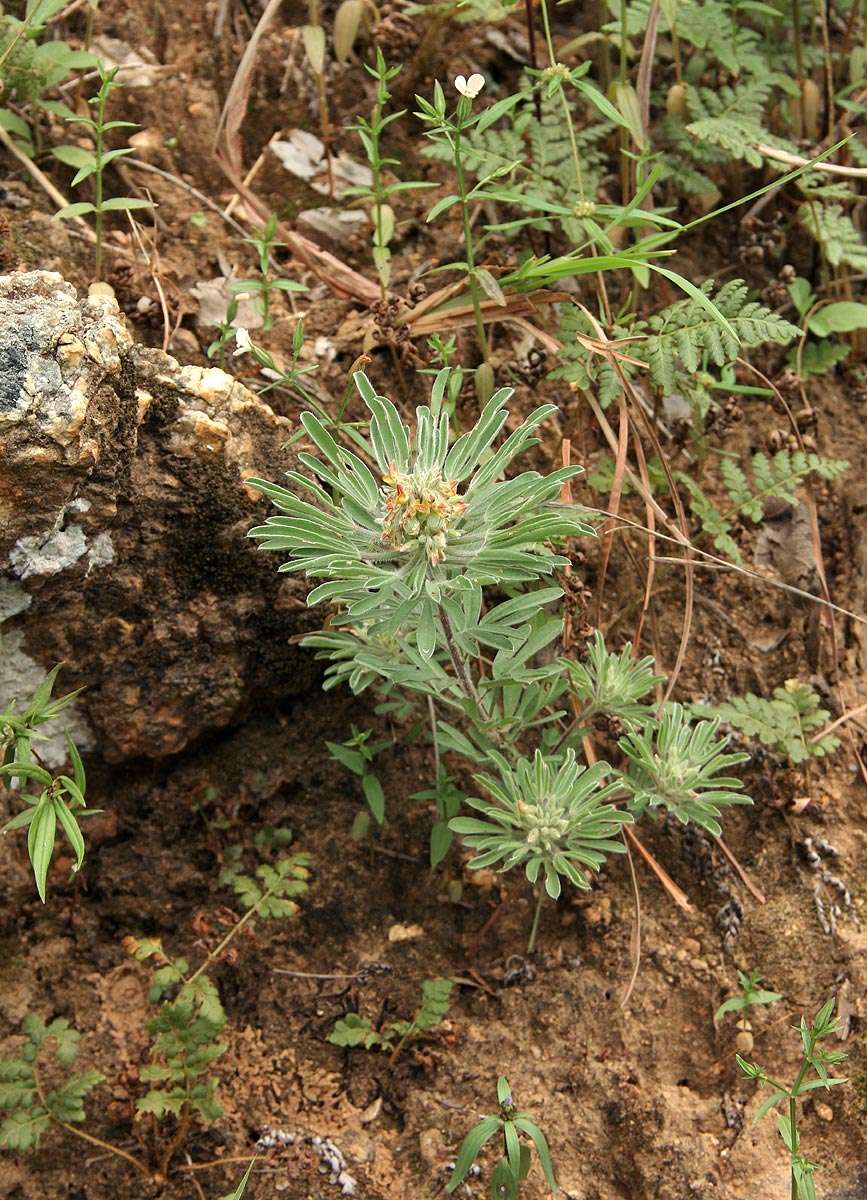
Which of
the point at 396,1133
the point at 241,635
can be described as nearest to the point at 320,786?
the point at 241,635

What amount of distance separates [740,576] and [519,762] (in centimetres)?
119

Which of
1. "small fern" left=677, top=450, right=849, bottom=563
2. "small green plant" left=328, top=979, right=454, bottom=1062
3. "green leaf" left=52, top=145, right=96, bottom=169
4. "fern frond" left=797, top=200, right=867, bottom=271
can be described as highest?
"green leaf" left=52, top=145, right=96, bottom=169

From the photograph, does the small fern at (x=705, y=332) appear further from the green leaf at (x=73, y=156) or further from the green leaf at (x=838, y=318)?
the green leaf at (x=73, y=156)

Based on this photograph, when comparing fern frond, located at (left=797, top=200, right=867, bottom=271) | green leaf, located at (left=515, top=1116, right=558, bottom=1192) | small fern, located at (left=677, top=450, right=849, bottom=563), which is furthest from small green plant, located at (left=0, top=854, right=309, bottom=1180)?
fern frond, located at (left=797, top=200, right=867, bottom=271)

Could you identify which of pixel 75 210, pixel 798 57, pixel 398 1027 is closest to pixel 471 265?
pixel 75 210

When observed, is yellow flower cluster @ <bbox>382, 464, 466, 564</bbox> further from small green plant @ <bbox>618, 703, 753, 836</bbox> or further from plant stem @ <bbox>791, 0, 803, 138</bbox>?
plant stem @ <bbox>791, 0, 803, 138</bbox>

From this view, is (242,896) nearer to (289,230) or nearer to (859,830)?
(859,830)

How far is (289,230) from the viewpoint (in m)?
3.54

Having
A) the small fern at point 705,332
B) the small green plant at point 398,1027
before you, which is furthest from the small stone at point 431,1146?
the small fern at point 705,332

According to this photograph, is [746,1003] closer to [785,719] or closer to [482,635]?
[785,719]

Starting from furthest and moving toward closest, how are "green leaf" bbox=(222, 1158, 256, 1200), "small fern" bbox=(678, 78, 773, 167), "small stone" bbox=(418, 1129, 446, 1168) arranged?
"small fern" bbox=(678, 78, 773, 167)
"small stone" bbox=(418, 1129, 446, 1168)
"green leaf" bbox=(222, 1158, 256, 1200)

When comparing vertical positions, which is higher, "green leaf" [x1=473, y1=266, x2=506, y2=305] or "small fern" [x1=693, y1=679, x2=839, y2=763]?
"green leaf" [x1=473, y1=266, x2=506, y2=305]

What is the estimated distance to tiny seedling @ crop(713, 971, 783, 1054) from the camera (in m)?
2.82

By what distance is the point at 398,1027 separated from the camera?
279 centimetres
